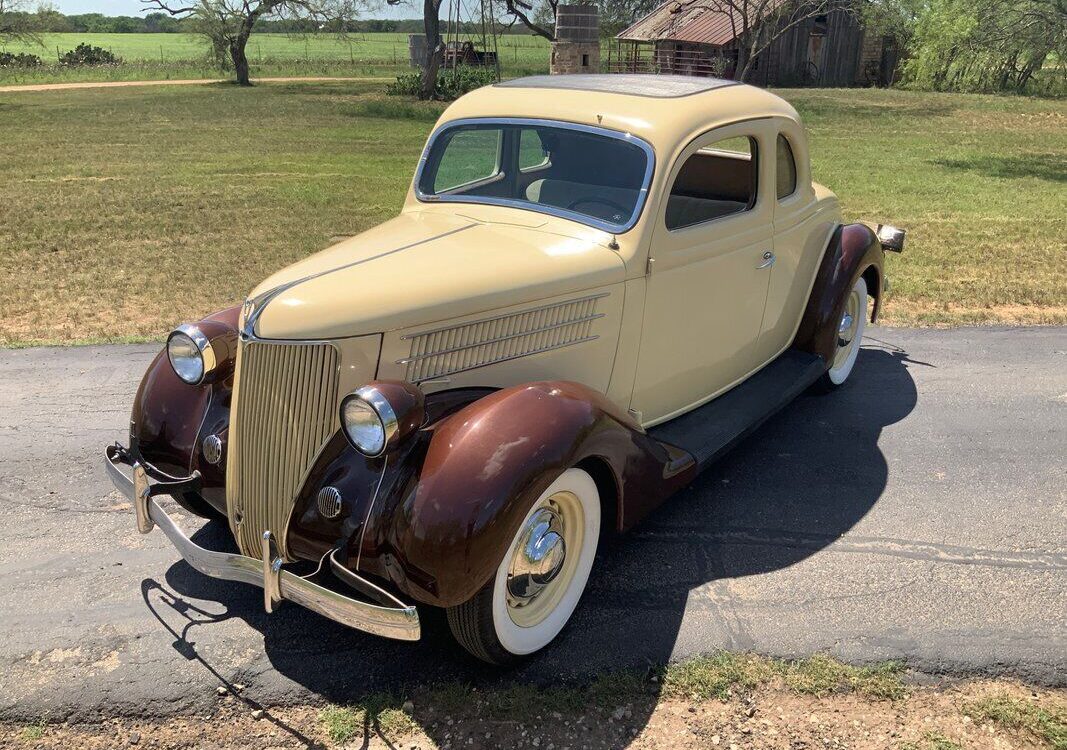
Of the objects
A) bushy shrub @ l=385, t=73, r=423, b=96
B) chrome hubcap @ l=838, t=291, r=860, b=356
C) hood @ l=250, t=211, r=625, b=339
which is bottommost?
chrome hubcap @ l=838, t=291, r=860, b=356

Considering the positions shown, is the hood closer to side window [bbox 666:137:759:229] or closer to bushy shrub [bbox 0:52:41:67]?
side window [bbox 666:137:759:229]

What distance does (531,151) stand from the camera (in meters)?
4.05

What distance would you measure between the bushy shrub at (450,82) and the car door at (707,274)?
23.3 meters

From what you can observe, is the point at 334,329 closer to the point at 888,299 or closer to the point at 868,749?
the point at 868,749

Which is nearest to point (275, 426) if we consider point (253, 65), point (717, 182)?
point (717, 182)

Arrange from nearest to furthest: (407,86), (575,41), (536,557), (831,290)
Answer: (536,557), (831,290), (575,41), (407,86)

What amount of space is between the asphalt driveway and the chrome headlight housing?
0.87 metres

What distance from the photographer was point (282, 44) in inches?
2753

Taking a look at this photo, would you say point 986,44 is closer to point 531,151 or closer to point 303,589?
point 531,151

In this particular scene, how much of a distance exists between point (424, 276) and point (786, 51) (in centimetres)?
3401

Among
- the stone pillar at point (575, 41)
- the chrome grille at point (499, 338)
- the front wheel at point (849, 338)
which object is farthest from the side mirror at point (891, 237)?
the stone pillar at point (575, 41)

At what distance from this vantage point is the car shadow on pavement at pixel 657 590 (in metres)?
3.05

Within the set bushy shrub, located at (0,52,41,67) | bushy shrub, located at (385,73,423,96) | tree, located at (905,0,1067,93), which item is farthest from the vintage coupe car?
Answer: bushy shrub, located at (0,52,41,67)

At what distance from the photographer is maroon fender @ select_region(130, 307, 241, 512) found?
3248 millimetres
